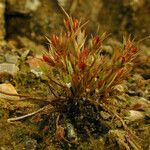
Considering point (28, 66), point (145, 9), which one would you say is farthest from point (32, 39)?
point (145, 9)

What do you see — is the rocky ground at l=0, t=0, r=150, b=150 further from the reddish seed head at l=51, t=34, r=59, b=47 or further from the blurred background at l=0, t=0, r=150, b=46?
the reddish seed head at l=51, t=34, r=59, b=47

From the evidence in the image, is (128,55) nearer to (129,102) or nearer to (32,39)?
(129,102)

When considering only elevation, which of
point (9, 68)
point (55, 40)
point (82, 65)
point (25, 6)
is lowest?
point (82, 65)

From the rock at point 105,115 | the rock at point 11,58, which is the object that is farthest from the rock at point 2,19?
the rock at point 105,115

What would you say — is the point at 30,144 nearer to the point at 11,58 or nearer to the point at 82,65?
the point at 82,65

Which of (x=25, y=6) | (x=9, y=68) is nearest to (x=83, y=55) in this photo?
(x=9, y=68)

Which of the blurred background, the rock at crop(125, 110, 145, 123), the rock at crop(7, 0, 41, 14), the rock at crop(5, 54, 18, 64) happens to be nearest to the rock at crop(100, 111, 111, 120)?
the rock at crop(125, 110, 145, 123)

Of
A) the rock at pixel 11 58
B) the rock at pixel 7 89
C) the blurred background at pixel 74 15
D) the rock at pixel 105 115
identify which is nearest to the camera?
the rock at pixel 105 115

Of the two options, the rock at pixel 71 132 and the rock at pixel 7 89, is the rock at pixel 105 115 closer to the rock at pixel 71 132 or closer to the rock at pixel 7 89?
the rock at pixel 71 132
